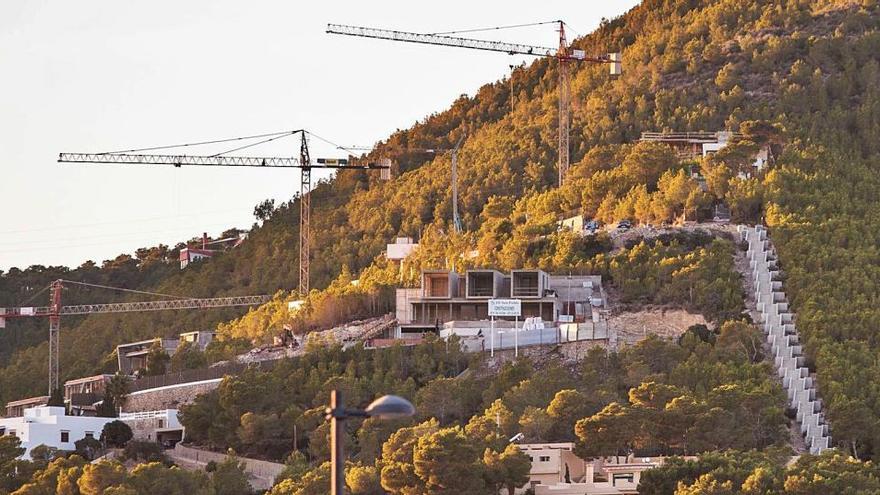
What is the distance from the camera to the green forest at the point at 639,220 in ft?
286

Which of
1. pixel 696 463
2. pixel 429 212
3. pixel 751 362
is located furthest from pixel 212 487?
pixel 429 212

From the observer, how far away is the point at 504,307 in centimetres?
10044

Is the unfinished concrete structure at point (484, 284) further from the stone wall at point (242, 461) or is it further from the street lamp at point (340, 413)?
the street lamp at point (340, 413)

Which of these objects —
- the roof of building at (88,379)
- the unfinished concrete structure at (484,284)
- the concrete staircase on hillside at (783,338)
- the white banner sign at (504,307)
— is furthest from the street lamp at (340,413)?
the roof of building at (88,379)

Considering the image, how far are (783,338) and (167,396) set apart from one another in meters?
22.8

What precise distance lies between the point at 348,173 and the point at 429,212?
1270cm

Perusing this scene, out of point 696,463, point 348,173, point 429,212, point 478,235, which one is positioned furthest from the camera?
point 348,173

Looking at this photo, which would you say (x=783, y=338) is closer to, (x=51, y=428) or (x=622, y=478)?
(x=622, y=478)

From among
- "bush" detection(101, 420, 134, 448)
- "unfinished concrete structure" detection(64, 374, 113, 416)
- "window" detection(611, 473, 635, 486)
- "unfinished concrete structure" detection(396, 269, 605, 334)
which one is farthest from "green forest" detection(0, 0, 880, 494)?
"unfinished concrete structure" detection(64, 374, 113, 416)

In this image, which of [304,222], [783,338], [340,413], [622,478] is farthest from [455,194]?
[340,413]

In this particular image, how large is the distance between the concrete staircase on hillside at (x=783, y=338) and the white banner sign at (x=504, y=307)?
895 cm

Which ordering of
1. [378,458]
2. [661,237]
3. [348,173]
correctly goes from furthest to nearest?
1. [348,173]
2. [661,237]
3. [378,458]

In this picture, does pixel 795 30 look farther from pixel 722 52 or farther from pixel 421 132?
pixel 421 132

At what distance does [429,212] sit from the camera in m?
130
